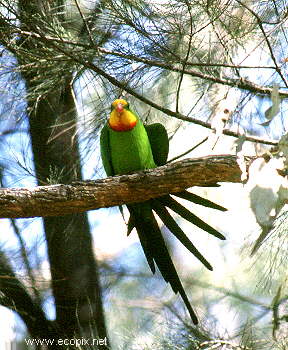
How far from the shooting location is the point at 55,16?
161 centimetres

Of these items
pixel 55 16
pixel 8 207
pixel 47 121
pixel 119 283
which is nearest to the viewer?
pixel 8 207

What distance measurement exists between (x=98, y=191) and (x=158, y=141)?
1.54ft

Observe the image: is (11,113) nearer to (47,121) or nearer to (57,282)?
(47,121)

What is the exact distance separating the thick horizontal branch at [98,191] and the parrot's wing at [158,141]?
0.41m

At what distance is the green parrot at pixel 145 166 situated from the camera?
1434 mm

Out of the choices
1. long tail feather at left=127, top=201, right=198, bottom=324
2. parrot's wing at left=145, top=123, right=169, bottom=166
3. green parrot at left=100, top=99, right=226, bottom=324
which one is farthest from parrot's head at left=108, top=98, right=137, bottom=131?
long tail feather at left=127, top=201, right=198, bottom=324

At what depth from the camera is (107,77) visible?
60.5 inches

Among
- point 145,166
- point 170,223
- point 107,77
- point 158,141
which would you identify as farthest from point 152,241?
point 107,77

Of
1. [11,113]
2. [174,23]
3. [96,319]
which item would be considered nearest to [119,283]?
[96,319]

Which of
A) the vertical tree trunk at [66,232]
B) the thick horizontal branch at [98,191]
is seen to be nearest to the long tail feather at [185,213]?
the thick horizontal branch at [98,191]

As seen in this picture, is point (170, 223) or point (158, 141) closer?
point (170, 223)

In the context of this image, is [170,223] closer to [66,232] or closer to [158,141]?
[158,141]

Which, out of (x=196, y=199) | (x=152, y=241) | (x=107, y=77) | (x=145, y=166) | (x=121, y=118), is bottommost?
(x=152, y=241)

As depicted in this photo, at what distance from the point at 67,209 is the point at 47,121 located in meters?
0.83
